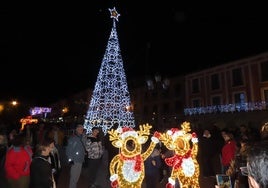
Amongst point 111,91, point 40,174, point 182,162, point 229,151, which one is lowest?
point 40,174

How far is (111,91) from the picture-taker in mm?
20562

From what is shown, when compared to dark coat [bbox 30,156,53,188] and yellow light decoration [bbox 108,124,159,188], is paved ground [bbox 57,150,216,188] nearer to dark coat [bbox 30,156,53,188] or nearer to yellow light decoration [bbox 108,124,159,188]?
yellow light decoration [bbox 108,124,159,188]

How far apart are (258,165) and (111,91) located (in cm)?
1884

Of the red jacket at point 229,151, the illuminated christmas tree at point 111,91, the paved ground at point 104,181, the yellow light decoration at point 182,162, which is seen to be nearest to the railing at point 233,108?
the illuminated christmas tree at point 111,91

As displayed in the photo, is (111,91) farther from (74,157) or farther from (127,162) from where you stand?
(127,162)

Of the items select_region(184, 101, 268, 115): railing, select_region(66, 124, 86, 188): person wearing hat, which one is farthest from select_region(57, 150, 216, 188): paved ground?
select_region(184, 101, 268, 115): railing

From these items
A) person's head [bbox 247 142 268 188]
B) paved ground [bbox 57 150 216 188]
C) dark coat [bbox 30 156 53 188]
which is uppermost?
person's head [bbox 247 142 268 188]

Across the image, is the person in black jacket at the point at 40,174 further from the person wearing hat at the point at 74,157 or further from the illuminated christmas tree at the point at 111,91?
the illuminated christmas tree at the point at 111,91

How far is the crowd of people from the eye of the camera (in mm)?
4625

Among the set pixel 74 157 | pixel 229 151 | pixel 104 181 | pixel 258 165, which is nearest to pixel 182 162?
pixel 229 151

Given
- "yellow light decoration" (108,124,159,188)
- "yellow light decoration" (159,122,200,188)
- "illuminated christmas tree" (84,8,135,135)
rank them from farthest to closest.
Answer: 1. "illuminated christmas tree" (84,8,135,135)
2. "yellow light decoration" (159,122,200,188)
3. "yellow light decoration" (108,124,159,188)

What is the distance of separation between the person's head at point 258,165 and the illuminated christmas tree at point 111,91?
18.5 m

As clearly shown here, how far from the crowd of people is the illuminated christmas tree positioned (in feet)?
28.7

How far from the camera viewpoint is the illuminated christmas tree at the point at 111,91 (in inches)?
804
